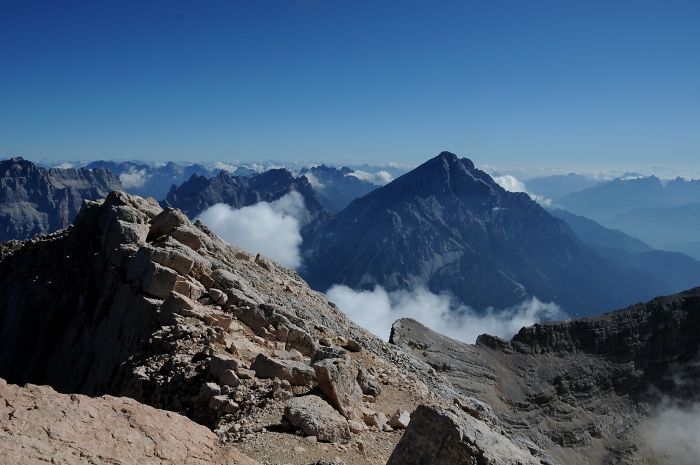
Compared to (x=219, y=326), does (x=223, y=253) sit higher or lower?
higher

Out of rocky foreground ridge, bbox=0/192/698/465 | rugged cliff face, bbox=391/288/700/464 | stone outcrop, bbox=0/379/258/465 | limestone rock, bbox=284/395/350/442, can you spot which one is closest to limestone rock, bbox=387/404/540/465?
rocky foreground ridge, bbox=0/192/698/465

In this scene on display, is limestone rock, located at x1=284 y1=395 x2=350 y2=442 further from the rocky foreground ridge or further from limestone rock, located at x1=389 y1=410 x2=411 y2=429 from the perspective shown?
limestone rock, located at x1=389 y1=410 x2=411 y2=429

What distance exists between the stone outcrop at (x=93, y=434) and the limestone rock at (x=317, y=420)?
326 centimetres

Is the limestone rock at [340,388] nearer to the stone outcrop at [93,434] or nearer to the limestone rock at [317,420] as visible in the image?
the limestone rock at [317,420]

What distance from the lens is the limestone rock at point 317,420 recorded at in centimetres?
1402

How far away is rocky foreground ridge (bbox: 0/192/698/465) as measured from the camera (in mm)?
10984

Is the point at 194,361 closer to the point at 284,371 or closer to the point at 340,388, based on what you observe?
the point at 284,371

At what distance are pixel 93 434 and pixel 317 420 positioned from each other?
6.83 meters

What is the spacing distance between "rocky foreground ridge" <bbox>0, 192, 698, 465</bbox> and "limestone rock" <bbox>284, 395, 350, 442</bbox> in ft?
0.17

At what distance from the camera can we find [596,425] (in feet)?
327

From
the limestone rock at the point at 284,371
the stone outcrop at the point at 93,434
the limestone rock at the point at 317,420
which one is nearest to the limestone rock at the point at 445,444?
the limestone rock at the point at 317,420

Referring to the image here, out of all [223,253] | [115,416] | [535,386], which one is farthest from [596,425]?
[115,416]

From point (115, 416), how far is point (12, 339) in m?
28.8

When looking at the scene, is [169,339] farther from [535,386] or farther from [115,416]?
[535,386]
